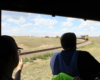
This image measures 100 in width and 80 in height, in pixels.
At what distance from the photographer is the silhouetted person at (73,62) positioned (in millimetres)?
1590

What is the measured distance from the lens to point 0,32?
215 cm

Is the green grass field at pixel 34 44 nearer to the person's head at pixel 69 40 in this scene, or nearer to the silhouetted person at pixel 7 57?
Answer: the person's head at pixel 69 40

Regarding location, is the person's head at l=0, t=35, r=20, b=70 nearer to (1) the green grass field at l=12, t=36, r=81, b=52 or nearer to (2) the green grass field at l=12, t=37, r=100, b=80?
(2) the green grass field at l=12, t=37, r=100, b=80

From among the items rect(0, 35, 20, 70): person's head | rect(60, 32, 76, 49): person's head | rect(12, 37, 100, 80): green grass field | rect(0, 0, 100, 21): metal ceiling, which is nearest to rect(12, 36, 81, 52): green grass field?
rect(12, 37, 100, 80): green grass field

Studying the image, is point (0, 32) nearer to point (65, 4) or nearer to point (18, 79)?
point (18, 79)

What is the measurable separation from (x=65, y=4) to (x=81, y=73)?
1.99 m

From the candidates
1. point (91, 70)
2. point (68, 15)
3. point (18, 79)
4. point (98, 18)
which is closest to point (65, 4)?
point (68, 15)

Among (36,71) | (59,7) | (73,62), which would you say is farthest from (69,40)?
(36,71)

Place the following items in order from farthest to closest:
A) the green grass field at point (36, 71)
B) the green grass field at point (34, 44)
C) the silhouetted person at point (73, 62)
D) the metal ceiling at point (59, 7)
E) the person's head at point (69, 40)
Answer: the green grass field at point (34, 44) < the green grass field at point (36, 71) < the metal ceiling at point (59, 7) < the person's head at point (69, 40) < the silhouetted person at point (73, 62)

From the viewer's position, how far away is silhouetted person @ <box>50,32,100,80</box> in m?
1.59

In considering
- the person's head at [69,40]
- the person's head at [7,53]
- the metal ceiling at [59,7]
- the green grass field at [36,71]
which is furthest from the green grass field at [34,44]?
the person's head at [7,53]

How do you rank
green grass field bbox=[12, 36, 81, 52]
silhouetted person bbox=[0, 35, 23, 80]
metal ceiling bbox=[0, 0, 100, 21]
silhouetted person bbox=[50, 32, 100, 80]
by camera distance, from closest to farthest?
silhouetted person bbox=[0, 35, 23, 80], silhouetted person bbox=[50, 32, 100, 80], metal ceiling bbox=[0, 0, 100, 21], green grass field bbox=[12, 36, 81, 52]

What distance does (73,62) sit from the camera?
62.5 inches

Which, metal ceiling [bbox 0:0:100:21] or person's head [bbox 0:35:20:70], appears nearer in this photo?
person's head [bbox 0:35:20:70]
